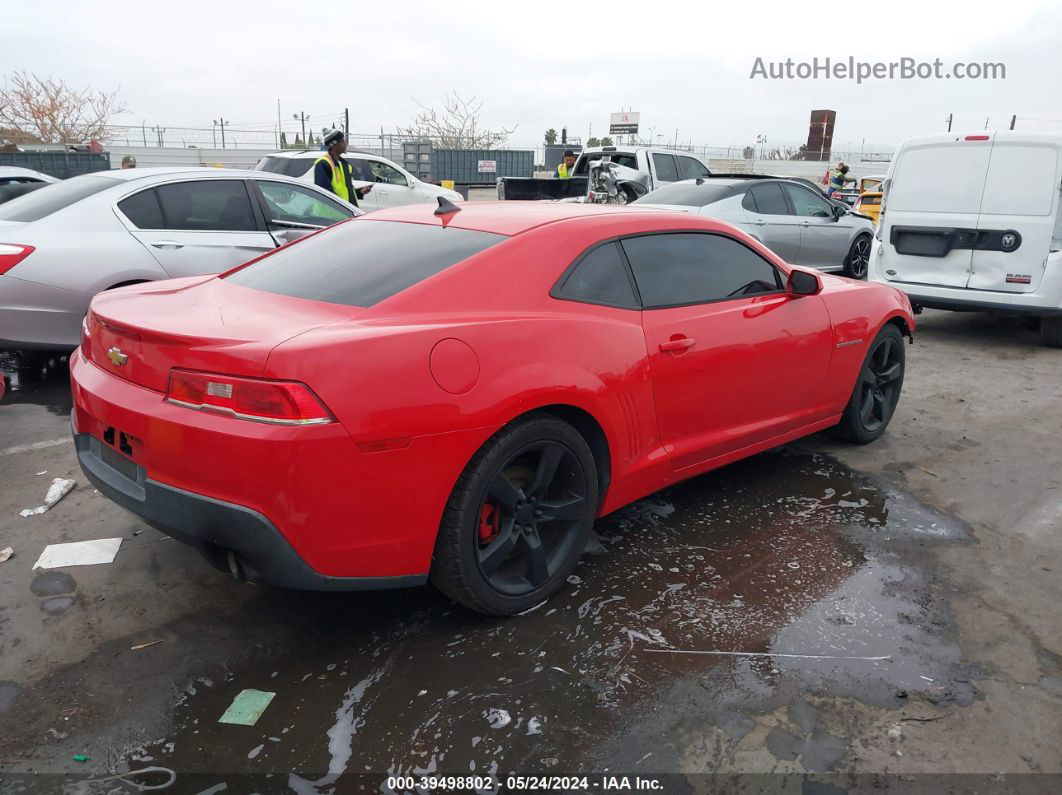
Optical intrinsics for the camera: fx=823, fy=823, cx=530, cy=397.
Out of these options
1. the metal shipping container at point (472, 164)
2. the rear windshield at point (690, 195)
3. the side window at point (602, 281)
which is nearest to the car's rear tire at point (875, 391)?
the side window at point (602, 281)

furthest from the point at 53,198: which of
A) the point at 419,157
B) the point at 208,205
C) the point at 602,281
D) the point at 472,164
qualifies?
the point at 472,164

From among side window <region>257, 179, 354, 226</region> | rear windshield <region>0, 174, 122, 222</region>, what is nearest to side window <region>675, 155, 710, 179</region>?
side window <region>257, 179, 354, 226</region>

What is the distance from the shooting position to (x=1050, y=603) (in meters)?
3.27

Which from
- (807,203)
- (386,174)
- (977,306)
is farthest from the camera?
(386,174)

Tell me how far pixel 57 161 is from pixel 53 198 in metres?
15.0

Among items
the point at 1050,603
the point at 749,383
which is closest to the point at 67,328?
the point at 749,383

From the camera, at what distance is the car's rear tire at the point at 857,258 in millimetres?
11125

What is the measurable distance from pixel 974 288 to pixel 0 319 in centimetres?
811

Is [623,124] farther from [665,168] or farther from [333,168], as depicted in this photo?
[333,168]

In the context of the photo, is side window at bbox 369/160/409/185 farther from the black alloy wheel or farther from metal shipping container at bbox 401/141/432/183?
the black alloy wheel

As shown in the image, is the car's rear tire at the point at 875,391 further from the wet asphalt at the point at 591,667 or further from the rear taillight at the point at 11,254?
the rear taillight at the point at 11,254

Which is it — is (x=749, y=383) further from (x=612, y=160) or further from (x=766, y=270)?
(x=612, y=160)

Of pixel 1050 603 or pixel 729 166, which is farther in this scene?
pixel 729 166

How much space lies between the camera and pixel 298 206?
6.67 meters
